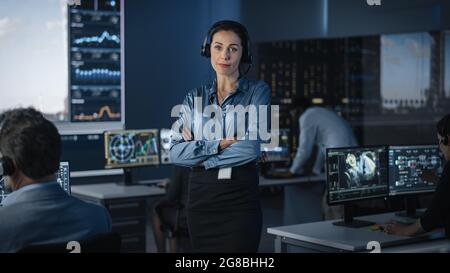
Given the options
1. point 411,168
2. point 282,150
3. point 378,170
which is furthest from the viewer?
point 282,150

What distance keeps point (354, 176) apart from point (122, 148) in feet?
8.97

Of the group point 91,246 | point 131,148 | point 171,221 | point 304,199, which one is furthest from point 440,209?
point 304,199

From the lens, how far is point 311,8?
24.4 feet

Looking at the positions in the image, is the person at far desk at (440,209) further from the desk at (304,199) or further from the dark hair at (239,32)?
the desk at (304,199)

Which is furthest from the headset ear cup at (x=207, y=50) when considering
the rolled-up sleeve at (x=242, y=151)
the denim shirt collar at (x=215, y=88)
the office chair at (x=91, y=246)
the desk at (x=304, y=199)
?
the desk at (x=304, y=199)

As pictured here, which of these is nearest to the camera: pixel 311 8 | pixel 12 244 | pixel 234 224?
pixel 12 244

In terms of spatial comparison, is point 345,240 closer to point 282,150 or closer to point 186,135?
point 186,135

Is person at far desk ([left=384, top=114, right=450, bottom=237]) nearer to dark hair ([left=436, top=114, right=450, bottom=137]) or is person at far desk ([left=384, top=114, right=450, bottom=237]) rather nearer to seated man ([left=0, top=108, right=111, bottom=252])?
dark hair ([left=436, top=114, right=450, bottom=137])

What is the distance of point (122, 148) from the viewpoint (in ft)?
21.6

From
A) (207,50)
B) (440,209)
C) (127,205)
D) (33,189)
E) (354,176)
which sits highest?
(207,50)

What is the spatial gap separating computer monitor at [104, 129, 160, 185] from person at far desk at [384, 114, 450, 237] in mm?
3078

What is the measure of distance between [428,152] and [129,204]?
2571 millimetres
